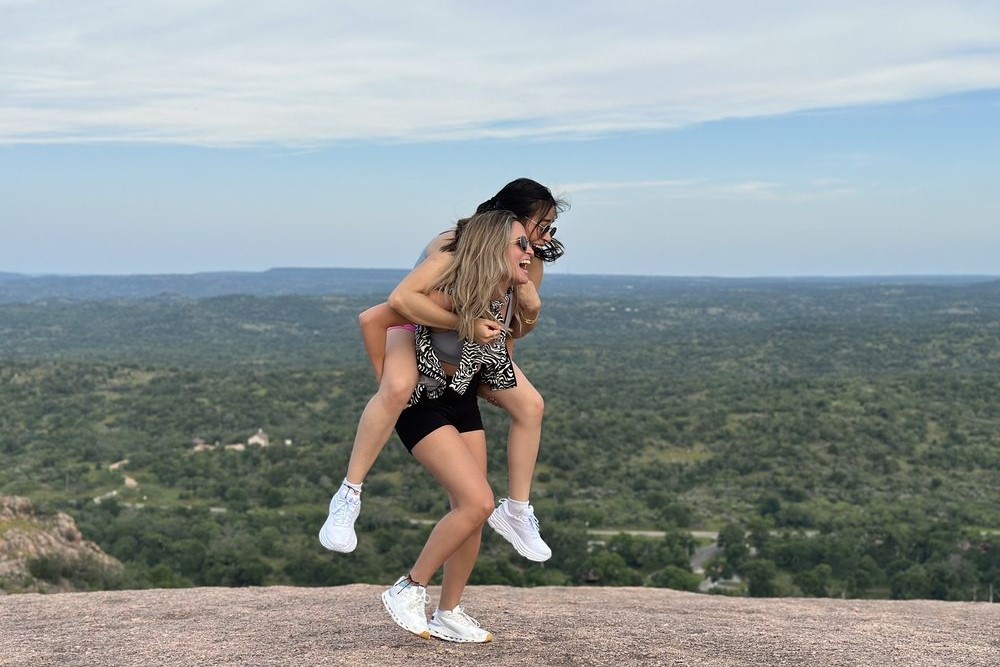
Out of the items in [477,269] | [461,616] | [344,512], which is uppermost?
[477,269]

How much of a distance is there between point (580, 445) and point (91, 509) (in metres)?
26.9

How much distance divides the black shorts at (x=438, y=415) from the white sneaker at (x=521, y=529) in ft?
1.80

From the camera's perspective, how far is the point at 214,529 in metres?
35.9

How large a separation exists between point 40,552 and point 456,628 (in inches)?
606

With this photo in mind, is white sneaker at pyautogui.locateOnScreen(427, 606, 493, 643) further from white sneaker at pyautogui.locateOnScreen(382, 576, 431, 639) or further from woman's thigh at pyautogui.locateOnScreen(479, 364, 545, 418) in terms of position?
woman's thigh at pyautogui.locateOnScreen(479, 364, 545, 418)

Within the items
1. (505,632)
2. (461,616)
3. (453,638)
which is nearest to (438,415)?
(461,616)

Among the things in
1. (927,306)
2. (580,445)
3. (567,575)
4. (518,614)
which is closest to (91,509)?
(567,575)

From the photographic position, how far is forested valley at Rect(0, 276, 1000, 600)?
30.4 meters

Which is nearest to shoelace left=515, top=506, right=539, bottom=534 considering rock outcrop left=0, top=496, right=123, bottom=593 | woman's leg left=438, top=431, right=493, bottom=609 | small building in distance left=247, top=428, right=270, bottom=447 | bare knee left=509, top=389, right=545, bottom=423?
woman's leg left=438, top=431, right=493, bottom=609

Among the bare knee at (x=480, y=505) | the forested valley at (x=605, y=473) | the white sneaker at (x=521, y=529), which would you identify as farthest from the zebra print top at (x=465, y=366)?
the forested valley at (x=605, y=473)

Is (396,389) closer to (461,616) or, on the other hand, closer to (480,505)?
(480,505)

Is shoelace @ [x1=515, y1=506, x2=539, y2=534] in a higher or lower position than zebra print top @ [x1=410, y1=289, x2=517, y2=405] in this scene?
lower

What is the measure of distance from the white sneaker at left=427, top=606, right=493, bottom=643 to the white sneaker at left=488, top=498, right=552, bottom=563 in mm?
610

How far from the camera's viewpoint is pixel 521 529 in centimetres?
512
